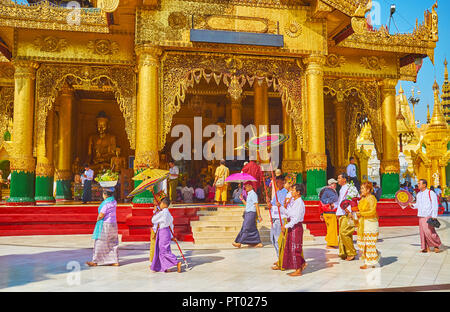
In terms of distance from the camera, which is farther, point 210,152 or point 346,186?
point 210,152

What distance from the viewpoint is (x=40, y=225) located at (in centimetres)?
1080

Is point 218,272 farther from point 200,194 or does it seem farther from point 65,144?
point 65,144

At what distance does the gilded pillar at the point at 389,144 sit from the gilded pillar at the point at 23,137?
440 inches

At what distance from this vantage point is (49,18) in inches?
442

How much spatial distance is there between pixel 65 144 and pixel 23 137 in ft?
14.2

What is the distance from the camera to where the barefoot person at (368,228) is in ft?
21.2

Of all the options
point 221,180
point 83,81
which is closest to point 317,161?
point 221,180

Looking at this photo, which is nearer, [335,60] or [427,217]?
[427,217]

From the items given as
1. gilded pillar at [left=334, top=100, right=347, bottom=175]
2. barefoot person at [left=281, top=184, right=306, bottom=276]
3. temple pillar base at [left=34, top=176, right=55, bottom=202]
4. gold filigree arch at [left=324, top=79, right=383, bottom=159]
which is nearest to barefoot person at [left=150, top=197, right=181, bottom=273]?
barefoot person at [left=281, top=184, right=306, bottom=276]

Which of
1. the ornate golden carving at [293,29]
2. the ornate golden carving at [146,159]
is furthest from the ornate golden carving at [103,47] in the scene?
the ornate golden carving at [293,29]

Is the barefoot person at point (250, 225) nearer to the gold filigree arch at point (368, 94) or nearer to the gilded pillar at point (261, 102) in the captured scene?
the gold filigree arch at point (368, 94)
